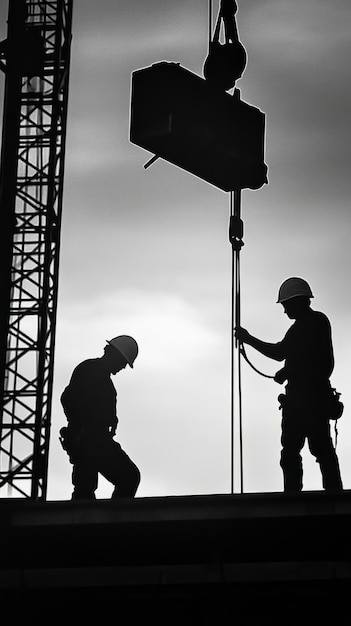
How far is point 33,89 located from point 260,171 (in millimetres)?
11190

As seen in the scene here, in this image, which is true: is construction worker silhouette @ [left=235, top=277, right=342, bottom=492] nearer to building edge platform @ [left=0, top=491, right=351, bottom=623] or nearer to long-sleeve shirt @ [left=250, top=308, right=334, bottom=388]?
long-sleeve shirt @ [left=250, top=308, right=334, bottom=388]

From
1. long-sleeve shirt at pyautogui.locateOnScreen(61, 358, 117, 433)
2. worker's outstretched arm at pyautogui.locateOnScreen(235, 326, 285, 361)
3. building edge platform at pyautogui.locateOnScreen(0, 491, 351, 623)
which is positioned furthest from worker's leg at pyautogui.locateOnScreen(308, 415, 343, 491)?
long-sleeve shirt at pyautogui.locateOnScreen(61, 358, 117, 433)

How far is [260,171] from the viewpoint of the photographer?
10922 mm

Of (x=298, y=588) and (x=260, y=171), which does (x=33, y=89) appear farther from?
(x=298, y=588)

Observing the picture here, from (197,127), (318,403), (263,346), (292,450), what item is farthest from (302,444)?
(197,127)

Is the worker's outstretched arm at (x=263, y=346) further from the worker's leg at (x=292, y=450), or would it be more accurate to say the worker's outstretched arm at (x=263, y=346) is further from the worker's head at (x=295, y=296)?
the worker's leg at (x=292, y=450)

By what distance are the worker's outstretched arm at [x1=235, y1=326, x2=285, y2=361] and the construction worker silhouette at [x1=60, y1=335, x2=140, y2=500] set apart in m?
1.40

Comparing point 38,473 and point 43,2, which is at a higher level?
point 43,2

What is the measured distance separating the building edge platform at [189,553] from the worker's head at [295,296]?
214cm

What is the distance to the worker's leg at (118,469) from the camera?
11398 millimetres

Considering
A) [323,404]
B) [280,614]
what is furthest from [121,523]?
[323,404]

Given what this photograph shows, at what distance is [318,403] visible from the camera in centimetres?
1026


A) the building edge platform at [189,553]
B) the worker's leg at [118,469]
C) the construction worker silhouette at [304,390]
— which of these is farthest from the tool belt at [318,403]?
the worker's leg at [118,469]

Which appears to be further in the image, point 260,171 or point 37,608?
point 260,171
